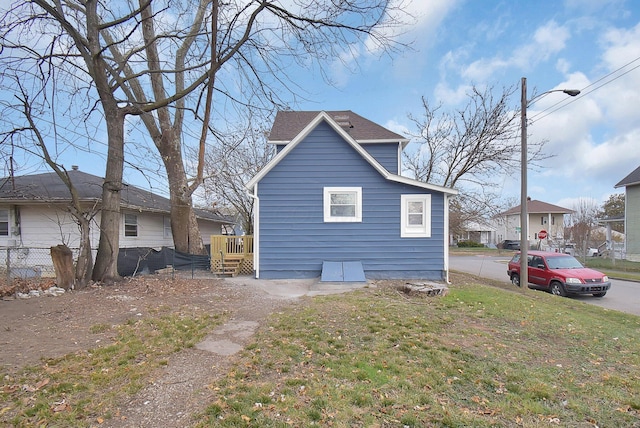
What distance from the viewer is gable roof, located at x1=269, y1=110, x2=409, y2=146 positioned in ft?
48.5

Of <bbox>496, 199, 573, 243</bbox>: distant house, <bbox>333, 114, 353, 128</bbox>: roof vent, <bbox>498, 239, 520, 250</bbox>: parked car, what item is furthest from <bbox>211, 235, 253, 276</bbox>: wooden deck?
<bbox>496, 199, 573, 243</bbox>: distant house

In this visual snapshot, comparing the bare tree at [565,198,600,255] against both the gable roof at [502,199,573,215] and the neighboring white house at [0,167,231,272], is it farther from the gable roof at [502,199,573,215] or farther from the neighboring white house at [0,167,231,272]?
the neighboring white house at [0,167,231,272]

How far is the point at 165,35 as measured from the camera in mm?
9297

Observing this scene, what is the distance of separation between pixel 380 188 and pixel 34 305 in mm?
9574

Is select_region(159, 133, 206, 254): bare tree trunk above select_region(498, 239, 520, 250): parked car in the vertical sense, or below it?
above

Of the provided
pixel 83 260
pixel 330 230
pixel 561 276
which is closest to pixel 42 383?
pixel 83 260

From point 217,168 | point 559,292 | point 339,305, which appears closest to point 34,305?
point 339,305

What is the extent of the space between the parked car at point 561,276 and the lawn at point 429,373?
5.26 meters

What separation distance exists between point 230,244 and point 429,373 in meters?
11.0

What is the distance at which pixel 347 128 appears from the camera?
16.0 m

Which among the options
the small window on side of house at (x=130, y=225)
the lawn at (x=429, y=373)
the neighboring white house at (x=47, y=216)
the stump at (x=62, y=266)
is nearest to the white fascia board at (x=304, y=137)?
the neighboring white house at (x=47, y=216)

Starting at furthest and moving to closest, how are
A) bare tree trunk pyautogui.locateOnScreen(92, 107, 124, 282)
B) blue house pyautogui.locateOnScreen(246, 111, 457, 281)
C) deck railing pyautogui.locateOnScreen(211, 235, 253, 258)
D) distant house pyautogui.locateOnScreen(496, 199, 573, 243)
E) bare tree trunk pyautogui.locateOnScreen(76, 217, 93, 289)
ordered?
distant house pyautogui.locateOnScreen(496, 199, 573, 243)
deck railing pyautogui.locateOnScreen(211, 235, 253, 258)
blue house pyautogui.locateOnScreen(246, 111, 457, 281)
bare tree trunk pyautogui.locateOnScreen(92, 107, 124, 282)
bare tree trunk pyautogui.locateOnScreen(76, 217, 93, 289)

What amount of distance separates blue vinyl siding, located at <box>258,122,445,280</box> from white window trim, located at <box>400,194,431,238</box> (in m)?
0.14

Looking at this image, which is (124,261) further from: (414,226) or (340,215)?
(414,226)
